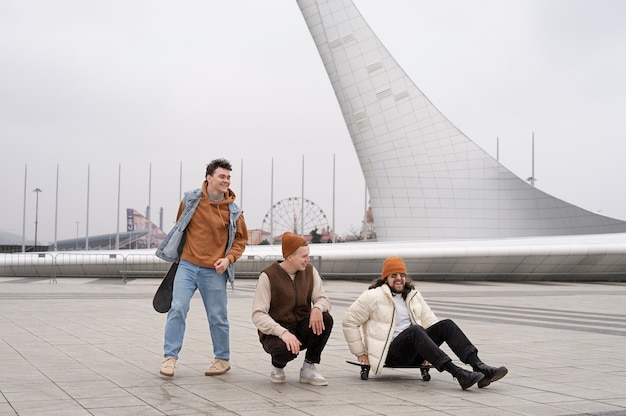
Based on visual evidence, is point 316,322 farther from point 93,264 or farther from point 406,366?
point 93,264

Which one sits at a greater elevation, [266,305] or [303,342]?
[266,305]

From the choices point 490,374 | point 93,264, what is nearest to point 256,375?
point 490,374

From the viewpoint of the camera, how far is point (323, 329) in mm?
4855

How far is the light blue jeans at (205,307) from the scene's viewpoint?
16.9ft

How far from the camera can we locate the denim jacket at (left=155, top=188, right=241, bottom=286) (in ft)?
17.5

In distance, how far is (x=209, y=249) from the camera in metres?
5.34

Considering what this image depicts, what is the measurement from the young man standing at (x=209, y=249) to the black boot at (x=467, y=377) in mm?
1555

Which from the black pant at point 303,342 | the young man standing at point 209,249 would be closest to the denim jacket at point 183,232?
the young man standing at point 209,249

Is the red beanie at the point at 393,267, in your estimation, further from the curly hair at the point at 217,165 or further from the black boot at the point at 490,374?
the curly hair at the point at 217,165

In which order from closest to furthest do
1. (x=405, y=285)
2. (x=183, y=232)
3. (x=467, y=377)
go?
1. (x=467, y=377)
2. (x=405, y=285)
3. (x=183, y=232)

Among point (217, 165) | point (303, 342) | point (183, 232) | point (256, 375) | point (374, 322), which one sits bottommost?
point (256, 375)

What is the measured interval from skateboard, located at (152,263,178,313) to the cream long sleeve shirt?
0.83 metres

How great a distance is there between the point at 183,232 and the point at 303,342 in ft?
3.89

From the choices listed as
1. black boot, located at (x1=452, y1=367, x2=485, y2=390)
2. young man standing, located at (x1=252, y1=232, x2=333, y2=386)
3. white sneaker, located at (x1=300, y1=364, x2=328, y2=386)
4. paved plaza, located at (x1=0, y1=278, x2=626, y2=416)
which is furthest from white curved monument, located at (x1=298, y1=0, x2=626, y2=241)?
black boot, located at (x1=452, y1=367, x2=485, y2=390)
